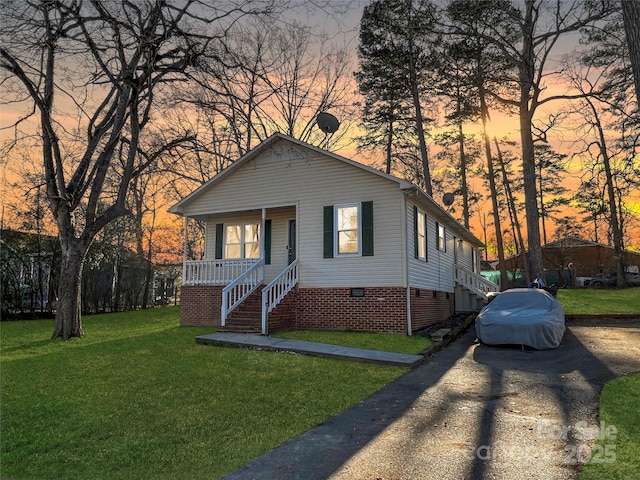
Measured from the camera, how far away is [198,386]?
6.72 meters

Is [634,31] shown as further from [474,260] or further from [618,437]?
[474,260]

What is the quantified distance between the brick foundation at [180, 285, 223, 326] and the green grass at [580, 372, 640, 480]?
11.2 meters

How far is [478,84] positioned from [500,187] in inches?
625

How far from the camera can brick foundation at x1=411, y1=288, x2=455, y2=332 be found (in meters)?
12.8

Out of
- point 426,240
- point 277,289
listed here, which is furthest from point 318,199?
point 426,240

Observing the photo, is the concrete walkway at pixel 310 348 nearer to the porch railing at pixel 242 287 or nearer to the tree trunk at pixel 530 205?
the porch railing at pixel 242 287

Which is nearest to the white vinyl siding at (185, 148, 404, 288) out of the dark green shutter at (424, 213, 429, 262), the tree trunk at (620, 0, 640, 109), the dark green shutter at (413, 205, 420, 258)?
the dark green shutter at (413, 205, 420, 258)

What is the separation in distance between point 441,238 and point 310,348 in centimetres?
940

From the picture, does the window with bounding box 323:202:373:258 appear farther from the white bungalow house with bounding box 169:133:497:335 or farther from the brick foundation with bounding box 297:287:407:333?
the brick foundation with bounding box 297:287:407:333

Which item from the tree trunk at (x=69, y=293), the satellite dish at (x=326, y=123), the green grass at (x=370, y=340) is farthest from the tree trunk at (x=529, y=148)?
the tree trunk at (x=69, y=293)

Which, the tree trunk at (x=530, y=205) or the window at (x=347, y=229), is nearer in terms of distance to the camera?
the window at (x=347, y=229)

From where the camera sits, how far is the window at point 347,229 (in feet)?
42.4

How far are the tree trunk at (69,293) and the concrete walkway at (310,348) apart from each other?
3.64 m

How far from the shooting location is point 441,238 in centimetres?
1711
